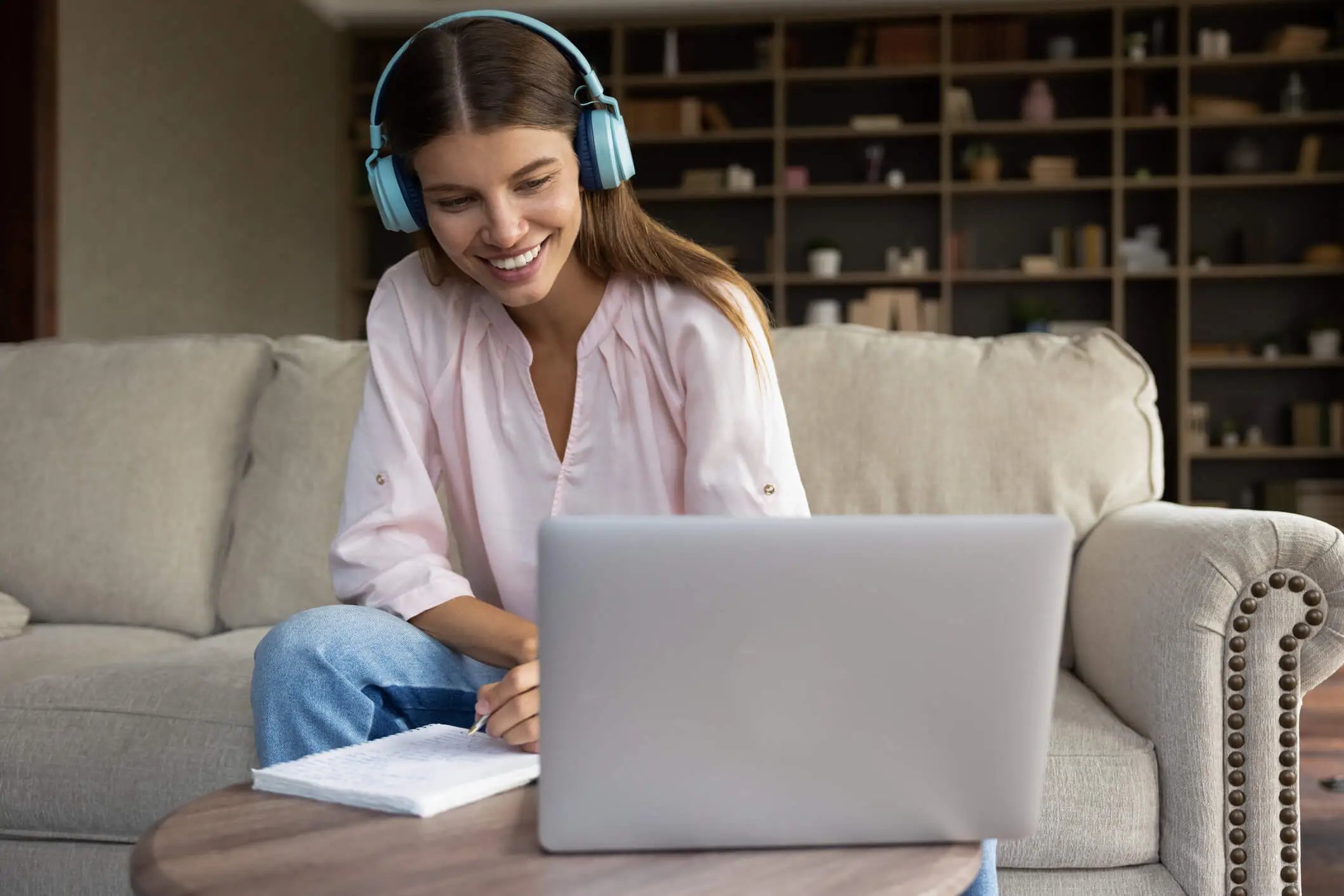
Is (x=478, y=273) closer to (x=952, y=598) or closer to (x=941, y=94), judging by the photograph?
(x=952, y=598)

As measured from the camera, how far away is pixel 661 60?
5.88 metres

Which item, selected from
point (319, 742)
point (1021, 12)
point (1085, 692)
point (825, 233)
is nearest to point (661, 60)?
point (825, 233)

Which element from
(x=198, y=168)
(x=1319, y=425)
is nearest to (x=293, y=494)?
(x=198, y=168)

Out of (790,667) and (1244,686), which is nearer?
(790,667)

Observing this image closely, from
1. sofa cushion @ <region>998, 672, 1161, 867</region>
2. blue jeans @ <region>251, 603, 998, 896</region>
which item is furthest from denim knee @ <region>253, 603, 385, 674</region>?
sofa cushion @ <region>998, 672, 1161, 867</region>

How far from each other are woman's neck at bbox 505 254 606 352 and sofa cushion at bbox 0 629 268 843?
559 mm

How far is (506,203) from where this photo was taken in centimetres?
118

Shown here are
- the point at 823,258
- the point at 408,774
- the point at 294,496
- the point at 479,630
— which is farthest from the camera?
the point at 823,258

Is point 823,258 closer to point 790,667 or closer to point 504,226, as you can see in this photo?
point 504,226

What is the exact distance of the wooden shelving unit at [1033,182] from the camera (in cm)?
531

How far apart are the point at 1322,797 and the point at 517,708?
5.56 ft

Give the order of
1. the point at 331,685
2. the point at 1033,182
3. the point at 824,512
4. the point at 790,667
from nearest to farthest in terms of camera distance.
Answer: the point at 790,667, the point at 331,685, the point at 824,512, the point at 1033,182

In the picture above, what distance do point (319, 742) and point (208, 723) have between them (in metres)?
0.52

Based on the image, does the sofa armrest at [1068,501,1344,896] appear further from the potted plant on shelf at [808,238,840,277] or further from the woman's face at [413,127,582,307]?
the potted plant on shelf at [808,238,840,277]
